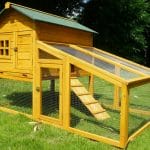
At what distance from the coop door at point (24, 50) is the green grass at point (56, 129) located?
110 centimetres

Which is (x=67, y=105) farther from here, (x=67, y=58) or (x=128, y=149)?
(x=128, y=149)

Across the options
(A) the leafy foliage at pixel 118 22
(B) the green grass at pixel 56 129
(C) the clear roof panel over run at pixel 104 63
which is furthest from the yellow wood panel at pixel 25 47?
(A) the leafy foliage at pixel 118 22

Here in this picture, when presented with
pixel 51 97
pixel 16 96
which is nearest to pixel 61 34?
pixel 51 97

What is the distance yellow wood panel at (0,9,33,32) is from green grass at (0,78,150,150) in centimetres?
187

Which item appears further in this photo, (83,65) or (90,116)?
(90,116)

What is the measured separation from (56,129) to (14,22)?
2.89m

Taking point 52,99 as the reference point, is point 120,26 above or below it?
above

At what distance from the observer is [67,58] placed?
267 inches

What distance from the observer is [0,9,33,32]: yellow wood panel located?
301 inches

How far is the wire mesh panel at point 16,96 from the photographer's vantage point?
885cm

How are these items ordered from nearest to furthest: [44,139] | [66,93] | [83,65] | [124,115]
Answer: [124,115] → [44,139] → [83,65] → [66,93]

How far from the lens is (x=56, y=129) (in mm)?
6859

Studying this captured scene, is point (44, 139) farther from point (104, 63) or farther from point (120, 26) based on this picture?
point (120, 26)

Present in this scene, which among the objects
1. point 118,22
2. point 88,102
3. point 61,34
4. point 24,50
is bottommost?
point 88,102
